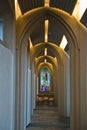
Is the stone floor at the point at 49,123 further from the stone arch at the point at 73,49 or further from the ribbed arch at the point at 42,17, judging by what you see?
the ribbed arch at the point at 42,17

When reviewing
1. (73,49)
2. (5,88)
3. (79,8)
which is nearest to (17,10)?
(79,8)

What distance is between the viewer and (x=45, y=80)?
34.2 meters

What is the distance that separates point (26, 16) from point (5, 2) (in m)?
2.73

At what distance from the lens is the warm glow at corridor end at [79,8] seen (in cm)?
847

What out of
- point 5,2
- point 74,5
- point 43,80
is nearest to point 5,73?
point 5,2

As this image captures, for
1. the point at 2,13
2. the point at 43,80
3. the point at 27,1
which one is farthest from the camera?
the point at 43,80

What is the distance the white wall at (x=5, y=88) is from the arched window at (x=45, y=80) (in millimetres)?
25912

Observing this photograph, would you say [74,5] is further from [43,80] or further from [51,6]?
[43,80]

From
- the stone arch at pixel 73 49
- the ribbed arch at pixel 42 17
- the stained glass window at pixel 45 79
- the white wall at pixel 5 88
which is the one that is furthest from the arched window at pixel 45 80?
the white wall at pixel 5 88

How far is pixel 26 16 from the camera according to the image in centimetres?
973

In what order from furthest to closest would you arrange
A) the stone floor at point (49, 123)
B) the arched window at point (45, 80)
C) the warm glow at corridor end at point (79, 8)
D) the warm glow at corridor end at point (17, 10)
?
the arched window at point (45, 80) < the stone floor at point (49, 123) < the warm glow at corridor end at point (17, 10) < the warm glow at corridor end at point (79, 8)

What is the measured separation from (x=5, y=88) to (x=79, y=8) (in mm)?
3699

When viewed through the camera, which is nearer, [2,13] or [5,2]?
[5,2]

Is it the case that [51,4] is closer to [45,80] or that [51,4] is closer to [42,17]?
[42,17]
